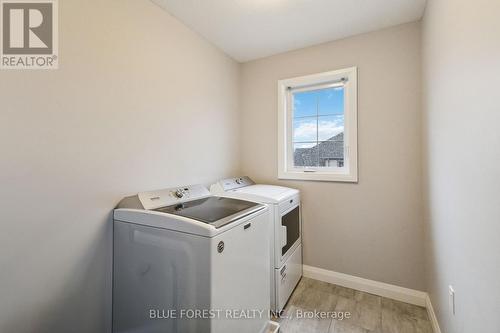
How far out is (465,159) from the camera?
963 millimetres

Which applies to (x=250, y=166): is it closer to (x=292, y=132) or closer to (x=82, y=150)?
(x=292, y=132)

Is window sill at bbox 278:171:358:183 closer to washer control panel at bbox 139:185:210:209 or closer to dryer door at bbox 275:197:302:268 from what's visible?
dryer door at bbox 275:197:302:268

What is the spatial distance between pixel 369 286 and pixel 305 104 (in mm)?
1877

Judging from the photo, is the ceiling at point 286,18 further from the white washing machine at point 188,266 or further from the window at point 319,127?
the white washing machine at point 188,266

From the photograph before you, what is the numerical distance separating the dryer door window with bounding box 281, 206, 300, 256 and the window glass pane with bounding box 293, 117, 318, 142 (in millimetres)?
761

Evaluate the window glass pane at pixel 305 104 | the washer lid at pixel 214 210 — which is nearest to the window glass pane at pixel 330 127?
the window glass pane at pixel 305 104

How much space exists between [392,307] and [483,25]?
77.8 inches

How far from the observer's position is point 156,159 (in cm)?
162

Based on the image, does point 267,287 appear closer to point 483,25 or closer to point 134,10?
point 483,25

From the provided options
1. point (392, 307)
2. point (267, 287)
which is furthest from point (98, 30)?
point (392, 307)

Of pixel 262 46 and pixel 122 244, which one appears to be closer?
pixel 122 244

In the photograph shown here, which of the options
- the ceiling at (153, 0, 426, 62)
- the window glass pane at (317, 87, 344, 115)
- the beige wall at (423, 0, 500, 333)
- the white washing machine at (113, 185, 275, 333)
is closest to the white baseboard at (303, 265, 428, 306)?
the beige wall at (423, 0, 500, 333)

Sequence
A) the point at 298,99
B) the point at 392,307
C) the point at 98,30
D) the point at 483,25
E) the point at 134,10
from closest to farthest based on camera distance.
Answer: the point at 483,25, the point at 98,30, the point at 134,10, the point at 392,307, the point at 298,99

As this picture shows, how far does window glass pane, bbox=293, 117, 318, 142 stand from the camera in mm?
2346
